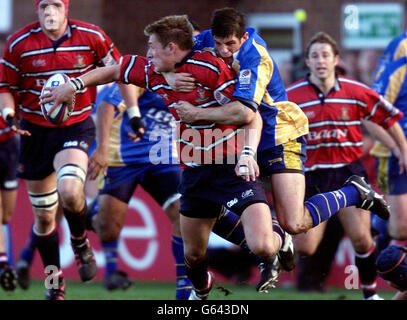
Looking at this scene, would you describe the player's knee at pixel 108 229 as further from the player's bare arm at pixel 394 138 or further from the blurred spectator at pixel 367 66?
the blurred spectator at pixel 367 66

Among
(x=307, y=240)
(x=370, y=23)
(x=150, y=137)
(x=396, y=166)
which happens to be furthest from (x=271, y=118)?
(x=370, y=23)

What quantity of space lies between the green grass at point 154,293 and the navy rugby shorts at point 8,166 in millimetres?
1095

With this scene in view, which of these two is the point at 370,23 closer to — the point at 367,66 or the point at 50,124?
the point at 367,66

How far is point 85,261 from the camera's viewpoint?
7.69m

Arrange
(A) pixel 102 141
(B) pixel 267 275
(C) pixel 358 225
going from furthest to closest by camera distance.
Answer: (A) pixel 102 141 < (C) pixel 358 225 < (B) pixel 267 275

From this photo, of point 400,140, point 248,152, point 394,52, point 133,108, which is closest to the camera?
point 248,152

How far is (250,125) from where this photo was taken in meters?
6.29

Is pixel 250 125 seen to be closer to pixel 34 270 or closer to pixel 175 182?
pixel 175 182

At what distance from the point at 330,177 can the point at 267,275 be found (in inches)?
72.1

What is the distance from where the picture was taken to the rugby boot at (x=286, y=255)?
6.91m

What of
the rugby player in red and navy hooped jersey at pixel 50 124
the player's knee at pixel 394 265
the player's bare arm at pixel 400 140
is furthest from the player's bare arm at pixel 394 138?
the rugby player in red and navy hooped jersey at pixel 50 124

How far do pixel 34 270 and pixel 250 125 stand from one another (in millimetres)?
5538

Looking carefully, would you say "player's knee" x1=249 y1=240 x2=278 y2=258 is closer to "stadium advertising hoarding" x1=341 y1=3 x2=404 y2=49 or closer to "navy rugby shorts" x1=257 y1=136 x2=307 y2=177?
"navy rugby shorts" x1=257 y1=136 x2=307 y2=177
